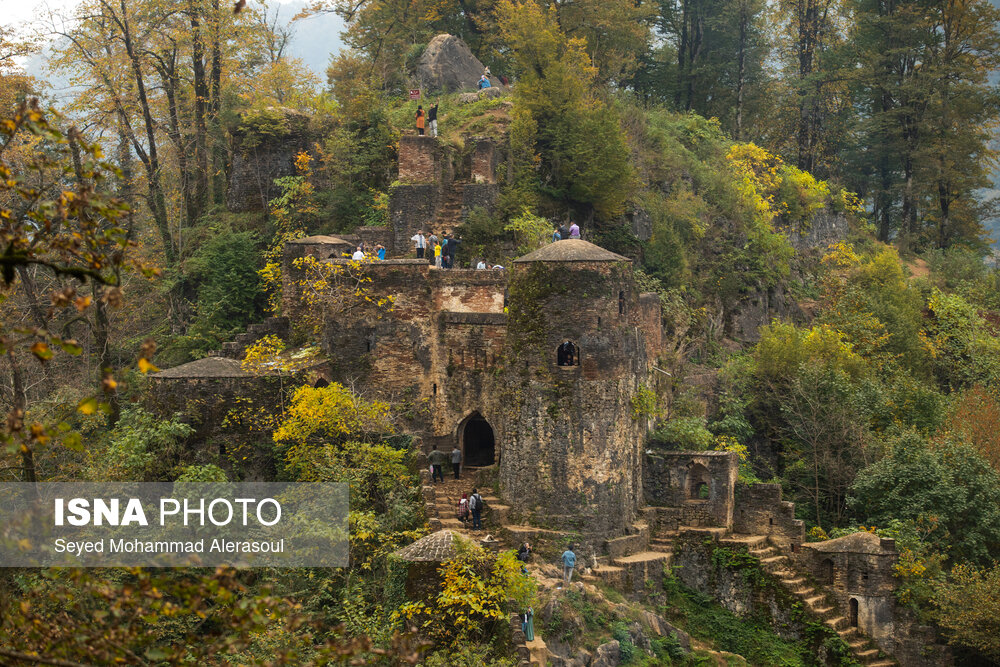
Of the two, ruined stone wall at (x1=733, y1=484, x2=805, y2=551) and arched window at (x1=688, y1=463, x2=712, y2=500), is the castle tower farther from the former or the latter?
ruined stone wall at (x1=733, y1=484, x2=805, y2=551)

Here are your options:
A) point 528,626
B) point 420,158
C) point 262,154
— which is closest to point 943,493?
point 528,626

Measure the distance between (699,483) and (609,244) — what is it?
859 centimetres

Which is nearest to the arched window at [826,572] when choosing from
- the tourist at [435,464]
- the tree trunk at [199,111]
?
the tourist at [435,464]

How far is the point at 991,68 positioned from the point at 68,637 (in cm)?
4173

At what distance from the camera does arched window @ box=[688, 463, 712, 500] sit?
23453 mm

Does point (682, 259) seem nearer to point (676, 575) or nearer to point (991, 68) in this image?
point (676, 575)

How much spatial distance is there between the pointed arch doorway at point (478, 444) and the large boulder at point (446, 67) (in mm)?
13194

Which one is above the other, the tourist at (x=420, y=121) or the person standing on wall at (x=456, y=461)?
the tourist at (x=420, y=121)

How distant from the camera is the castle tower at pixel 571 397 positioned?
20.6 m

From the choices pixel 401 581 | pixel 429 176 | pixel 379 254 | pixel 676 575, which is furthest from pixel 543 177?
pixel 401 581

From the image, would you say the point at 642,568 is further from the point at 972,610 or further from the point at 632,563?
the point at 972,610

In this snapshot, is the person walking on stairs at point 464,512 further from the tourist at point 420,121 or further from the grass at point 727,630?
the tourist at point 420,121

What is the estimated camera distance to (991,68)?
130 ft

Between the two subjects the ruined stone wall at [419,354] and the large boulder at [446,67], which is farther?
the large boulder at [446,67]
